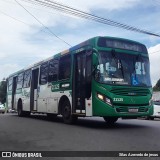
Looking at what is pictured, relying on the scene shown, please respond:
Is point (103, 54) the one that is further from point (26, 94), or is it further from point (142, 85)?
point (26, 94)

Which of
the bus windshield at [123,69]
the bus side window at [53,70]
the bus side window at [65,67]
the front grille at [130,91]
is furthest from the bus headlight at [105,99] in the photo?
the bus side window at [53,70]

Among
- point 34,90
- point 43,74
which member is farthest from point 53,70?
point 34,90

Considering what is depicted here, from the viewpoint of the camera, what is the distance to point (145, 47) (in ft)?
43.7

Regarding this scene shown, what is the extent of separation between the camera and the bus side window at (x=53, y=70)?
15133 millimetres

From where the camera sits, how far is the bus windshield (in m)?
11.7

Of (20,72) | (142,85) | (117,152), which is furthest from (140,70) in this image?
(20,72)

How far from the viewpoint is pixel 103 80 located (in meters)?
11.6

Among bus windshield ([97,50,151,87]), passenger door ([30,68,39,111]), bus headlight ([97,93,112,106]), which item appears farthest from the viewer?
passenger door ([30,68,39,111])

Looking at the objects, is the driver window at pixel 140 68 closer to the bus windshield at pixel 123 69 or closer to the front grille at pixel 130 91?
the bus windshield at pixel 123 69

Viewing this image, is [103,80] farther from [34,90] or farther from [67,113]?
[34,90]

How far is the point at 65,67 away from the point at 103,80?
9.58 feet

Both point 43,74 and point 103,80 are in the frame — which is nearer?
point 103,80

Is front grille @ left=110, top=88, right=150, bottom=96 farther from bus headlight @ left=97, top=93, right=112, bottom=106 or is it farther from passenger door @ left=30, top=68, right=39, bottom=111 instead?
passenger door @ left=30, top=68, right=39, bottom=111

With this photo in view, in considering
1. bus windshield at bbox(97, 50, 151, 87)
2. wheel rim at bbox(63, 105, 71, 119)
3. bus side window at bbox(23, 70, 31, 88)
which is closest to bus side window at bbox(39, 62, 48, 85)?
bus side window at bbox(23, 70, 31, 88)
